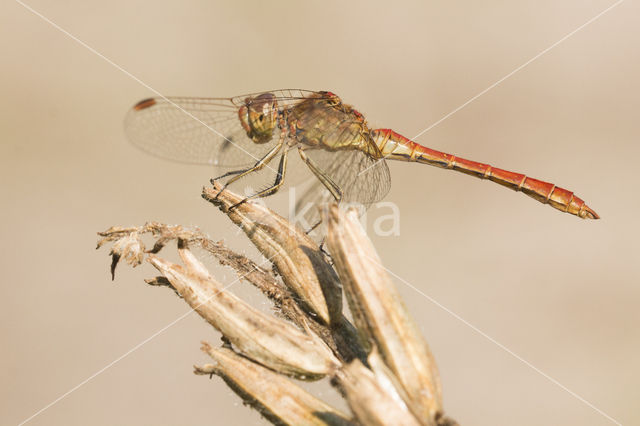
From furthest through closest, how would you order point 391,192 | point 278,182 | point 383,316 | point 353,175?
point 391,192, point 353,175, point 278,182, point 383,316

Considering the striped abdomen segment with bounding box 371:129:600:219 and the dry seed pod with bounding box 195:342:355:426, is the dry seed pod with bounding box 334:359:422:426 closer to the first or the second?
the dry seed pod with bounding box 195:342:355:426

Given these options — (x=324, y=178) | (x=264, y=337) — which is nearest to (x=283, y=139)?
(x=324, y=178)

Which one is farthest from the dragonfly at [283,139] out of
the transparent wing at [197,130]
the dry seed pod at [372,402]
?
the dry seed pod at [372,402]

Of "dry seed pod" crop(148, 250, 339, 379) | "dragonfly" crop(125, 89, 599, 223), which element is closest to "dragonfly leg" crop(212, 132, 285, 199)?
"dragonfly" crop(125, 89, 599, 223)

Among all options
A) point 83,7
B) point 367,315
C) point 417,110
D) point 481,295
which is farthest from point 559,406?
point 83,7

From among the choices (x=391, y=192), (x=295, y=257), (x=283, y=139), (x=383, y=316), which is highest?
(x=391, y=192)

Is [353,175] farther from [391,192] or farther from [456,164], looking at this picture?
[391,192]
